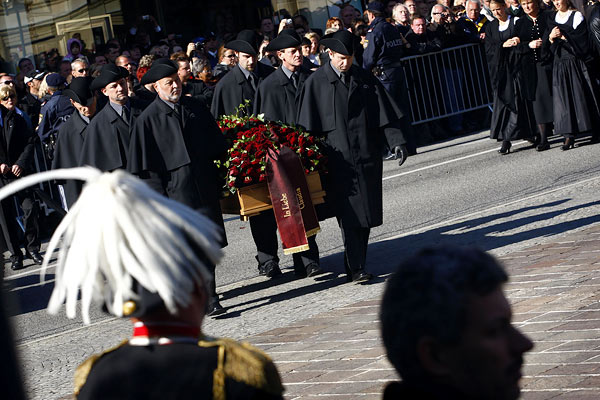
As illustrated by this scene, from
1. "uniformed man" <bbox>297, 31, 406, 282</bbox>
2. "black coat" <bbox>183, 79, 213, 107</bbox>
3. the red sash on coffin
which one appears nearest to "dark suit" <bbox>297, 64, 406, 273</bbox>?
"uniformed man" <bbox>297, 31, 406, 282</bbox>

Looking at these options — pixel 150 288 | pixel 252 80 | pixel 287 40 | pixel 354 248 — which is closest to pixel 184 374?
pixel 150 288

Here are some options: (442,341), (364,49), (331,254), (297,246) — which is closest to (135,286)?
(442,341)

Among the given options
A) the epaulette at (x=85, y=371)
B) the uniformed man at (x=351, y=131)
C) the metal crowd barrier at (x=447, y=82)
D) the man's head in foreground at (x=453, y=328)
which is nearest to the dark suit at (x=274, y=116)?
the uniformed man at (x=351, y=131)

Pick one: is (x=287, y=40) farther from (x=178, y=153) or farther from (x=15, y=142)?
(x=15, y=142)

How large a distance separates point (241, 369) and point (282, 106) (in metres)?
7.68

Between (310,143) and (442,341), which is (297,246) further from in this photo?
(442,341)

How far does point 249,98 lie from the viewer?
10766 mm

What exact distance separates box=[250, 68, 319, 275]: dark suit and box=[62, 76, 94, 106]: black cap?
1.61 m

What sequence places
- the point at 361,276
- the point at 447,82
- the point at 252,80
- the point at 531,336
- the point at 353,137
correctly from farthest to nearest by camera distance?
1. the point at 447,82
2. the point at 252,80
3. the point at 353,137
4. the point at 361,276
5. the point at 531,336

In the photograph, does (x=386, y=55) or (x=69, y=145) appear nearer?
(x=69, y=145)

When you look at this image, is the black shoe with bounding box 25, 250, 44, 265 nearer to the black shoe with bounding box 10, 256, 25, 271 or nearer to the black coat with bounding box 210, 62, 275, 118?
the black shoe with bounding box 10, 256, 25, 271

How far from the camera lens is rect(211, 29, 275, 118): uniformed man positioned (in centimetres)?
1061

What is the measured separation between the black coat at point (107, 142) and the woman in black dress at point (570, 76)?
6.95 meters

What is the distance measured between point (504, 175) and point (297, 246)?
4991 mm
